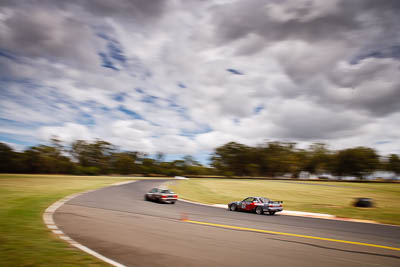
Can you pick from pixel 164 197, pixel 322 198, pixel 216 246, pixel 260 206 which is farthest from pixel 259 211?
pixel 322 198

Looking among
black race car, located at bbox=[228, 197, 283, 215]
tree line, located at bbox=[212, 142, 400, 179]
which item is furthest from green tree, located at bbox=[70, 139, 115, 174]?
black race car, located at bbox=[228, 197, 283, 215]

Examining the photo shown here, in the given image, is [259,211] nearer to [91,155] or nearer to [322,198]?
[322,198]

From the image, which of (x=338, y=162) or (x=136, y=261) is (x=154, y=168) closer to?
(x=338, y=162)

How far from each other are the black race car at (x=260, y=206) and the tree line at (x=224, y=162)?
83.9 meters

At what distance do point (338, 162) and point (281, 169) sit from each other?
22.1 meters

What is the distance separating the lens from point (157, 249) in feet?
21.1

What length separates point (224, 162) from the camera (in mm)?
112875

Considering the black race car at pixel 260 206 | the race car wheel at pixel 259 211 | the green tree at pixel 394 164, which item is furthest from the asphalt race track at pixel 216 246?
the green tree at pixel 394 164

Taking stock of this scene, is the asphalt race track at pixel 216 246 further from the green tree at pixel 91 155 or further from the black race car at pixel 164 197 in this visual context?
the green tree at pixel 91 155

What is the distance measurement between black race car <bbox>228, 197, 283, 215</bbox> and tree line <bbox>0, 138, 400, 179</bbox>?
83.9 metres

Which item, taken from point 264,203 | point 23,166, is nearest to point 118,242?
point 264,203

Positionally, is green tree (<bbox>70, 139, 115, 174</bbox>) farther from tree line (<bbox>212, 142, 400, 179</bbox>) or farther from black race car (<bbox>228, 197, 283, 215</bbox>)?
black race car (<bbox>228, 197, 283, 215</bbox>)

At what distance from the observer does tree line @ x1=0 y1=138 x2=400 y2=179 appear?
8706 cm

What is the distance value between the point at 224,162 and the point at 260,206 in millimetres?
97464
